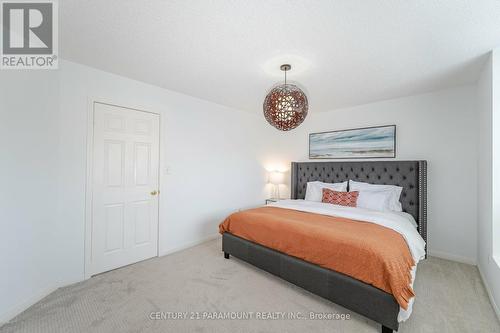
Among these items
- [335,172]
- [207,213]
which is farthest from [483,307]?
[207,213]

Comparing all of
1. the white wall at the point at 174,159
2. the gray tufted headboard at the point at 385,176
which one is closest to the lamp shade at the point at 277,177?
the white wall at the point at 174,159

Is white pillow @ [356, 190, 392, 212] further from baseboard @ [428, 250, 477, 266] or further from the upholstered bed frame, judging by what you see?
baseboard @ [428, 250, 477, 266]

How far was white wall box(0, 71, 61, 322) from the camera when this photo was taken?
1.72 meters

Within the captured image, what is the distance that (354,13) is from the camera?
1.53 metres

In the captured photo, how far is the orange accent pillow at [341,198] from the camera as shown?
128 inches

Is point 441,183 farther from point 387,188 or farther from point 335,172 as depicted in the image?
point 335,172

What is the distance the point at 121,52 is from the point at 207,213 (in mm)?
2520

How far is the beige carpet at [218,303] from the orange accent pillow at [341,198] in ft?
3.73

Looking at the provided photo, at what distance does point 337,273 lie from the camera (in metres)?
1.87

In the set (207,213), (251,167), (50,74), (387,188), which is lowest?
(207,213)

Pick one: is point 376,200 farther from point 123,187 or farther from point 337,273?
point 123,187

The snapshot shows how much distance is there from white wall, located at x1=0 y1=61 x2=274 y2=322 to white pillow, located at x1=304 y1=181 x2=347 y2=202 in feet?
5.48

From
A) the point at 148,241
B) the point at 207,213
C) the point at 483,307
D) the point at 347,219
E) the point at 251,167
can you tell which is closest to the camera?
the point at 483,307

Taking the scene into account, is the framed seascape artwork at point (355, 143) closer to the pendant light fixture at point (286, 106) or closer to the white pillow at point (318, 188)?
the white pillow at point (318, 188)
